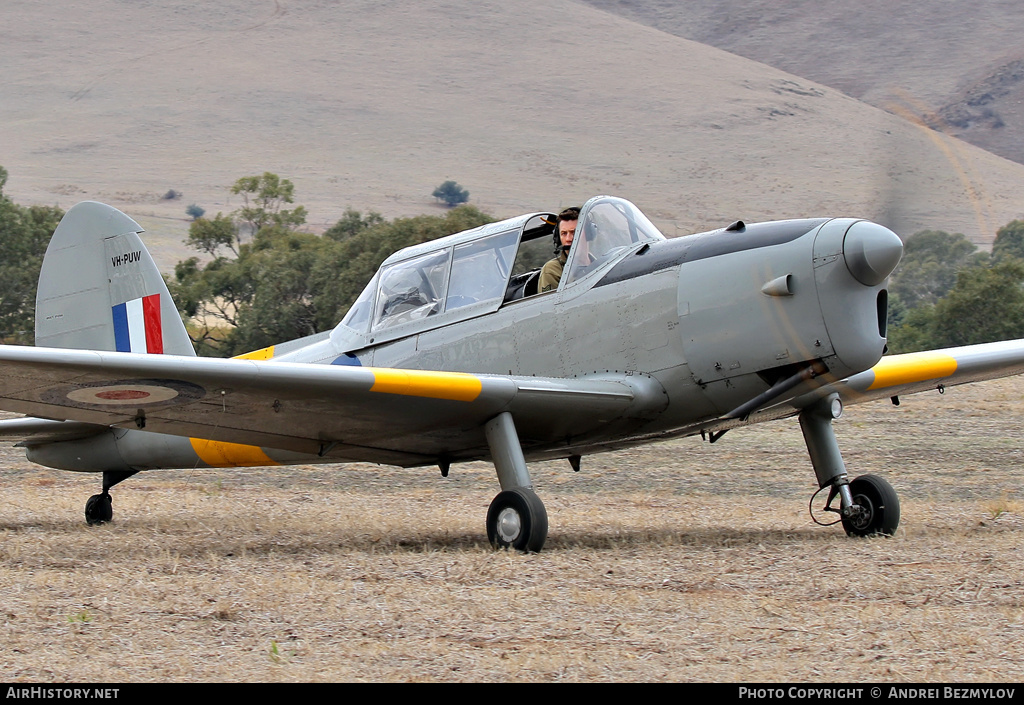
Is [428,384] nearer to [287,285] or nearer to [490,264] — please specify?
[490,264]

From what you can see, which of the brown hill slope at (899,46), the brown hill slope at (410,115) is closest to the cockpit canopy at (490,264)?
the brown hill slope at (899,46)

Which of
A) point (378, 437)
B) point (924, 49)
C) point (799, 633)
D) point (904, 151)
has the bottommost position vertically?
point (799, 633)

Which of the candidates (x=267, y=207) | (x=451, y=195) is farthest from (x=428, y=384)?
(x=451, y=195)

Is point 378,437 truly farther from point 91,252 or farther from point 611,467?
point 611,467

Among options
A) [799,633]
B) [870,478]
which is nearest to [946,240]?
[870,478]

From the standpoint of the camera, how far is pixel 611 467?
606 inches

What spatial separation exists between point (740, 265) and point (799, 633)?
3168 mm

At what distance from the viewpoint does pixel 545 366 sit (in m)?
8.26

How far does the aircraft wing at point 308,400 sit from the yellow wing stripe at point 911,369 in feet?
7.57

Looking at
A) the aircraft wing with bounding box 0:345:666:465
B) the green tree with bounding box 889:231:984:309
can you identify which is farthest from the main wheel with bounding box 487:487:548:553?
the green tree with bounding box 889:231:984:309

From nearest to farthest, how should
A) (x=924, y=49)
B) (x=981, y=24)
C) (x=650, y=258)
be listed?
(x=650, y=258) → (x=924, y=49) → (x=981, y=24)

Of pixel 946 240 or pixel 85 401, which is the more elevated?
pixel 946 240

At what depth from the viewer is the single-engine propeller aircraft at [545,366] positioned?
286 inches

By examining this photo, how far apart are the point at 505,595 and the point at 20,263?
4627 cm
